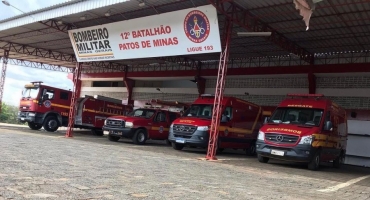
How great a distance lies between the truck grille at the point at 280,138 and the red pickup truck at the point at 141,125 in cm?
724

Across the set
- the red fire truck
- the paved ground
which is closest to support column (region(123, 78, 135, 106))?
the red fire truck

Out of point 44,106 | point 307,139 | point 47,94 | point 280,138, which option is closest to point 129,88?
point 47,94

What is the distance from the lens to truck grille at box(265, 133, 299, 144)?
11.7 m

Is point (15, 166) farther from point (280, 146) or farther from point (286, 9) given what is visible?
point (286, 9)

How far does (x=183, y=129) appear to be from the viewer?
1459 cm

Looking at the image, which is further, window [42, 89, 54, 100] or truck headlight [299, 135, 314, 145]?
window [42, 89, 54, 100]

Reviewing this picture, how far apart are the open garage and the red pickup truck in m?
1.66

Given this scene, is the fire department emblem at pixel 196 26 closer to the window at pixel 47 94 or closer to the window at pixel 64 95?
the window at pixel 47 94

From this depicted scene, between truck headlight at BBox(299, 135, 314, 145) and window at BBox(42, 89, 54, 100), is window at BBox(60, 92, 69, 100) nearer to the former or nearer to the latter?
window at BBox(42, 89, 54, 100)

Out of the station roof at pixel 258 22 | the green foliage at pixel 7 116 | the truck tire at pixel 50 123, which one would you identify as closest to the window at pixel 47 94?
the truck tire at pixel 50 123

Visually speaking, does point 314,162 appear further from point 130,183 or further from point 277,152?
point 130,183

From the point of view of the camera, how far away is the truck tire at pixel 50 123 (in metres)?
20.6

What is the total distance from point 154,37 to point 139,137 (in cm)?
551

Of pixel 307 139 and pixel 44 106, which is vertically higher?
pixel 44 106
